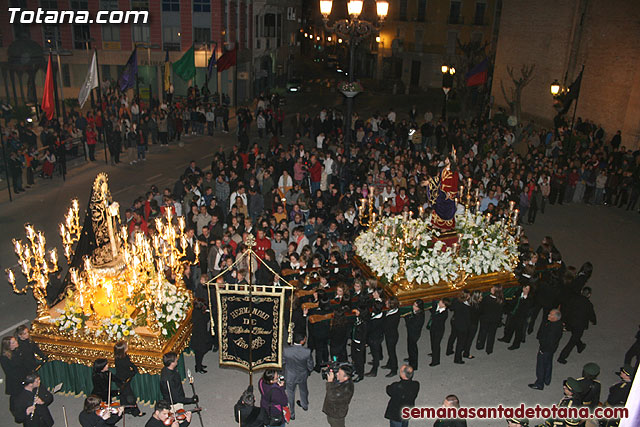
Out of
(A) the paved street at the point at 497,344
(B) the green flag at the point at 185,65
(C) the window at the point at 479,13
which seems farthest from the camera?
(C) the window at the point at 479,13

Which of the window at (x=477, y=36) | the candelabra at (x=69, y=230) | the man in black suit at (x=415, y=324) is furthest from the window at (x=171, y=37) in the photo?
the man in black suit at (x=415, y=324)

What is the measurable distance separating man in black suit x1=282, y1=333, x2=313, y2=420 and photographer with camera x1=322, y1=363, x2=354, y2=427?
749mm

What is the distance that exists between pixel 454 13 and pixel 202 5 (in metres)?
27.5

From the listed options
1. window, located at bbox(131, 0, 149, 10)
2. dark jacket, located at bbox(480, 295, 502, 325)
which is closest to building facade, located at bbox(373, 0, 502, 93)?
window, located at bbox(131, 0, 149, 10)

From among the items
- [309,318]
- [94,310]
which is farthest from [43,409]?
[309,318]

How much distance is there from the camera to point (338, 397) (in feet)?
26.8

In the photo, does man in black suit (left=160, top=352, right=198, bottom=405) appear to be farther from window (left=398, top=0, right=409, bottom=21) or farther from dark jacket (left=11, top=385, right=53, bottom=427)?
window (left=398, top=0, right=409, bottom=21)

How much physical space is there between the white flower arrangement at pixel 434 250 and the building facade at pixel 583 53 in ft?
50.8

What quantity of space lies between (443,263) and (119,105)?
23911mm

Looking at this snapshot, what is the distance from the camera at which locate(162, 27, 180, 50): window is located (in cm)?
3825

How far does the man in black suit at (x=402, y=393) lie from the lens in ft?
26.6

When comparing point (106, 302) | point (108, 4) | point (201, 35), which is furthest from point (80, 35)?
point (106, 302)

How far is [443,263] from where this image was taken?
40.1ft

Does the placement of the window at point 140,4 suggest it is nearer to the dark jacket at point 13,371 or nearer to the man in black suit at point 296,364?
the dark jacket at point 13,371
